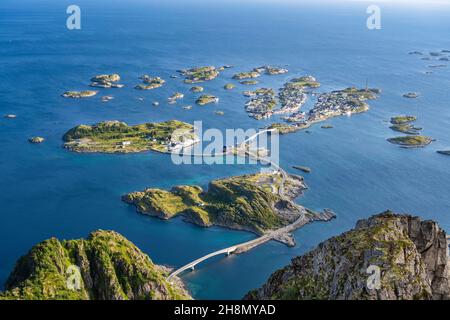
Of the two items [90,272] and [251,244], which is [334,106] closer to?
[251,244]

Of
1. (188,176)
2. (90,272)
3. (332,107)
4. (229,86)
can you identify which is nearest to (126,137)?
(188,176)

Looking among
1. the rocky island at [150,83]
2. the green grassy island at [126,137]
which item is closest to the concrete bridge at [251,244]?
the green grassy island at [126,137]

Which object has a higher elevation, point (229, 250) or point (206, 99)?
point (206, 99)

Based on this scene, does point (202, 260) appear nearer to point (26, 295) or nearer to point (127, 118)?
point (26, 295)

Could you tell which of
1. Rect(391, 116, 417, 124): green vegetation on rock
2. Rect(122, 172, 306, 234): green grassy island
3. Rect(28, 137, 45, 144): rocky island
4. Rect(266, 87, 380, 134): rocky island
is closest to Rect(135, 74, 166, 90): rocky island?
Rect(266, 87, 380, 134): rocky island

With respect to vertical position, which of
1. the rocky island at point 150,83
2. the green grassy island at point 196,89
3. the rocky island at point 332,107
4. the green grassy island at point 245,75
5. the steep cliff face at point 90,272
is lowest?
the steep cliff face at point 90,272

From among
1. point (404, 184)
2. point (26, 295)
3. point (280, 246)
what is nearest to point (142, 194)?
point (280, 246)

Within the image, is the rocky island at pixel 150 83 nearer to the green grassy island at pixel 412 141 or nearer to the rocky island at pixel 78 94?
the rocky island at pixel 78 94
